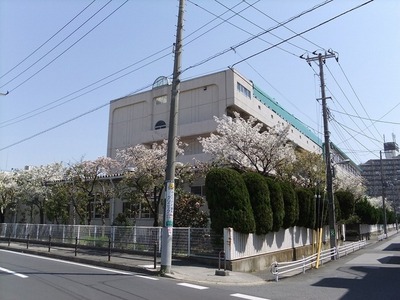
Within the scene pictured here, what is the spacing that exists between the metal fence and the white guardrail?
2.61m

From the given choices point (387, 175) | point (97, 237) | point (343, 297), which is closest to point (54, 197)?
point (97, 237)

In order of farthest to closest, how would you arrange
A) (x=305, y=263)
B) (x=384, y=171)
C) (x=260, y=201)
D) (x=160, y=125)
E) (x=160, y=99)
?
1. (x=384, y=171)
2. (x=160, y=99)
3. (x=160, y=125)
4. (x=260, y=201)
5. (x=305, y=263)

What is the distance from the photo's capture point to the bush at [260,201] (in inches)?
630

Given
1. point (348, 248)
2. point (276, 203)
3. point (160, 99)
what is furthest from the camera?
point (160, 99)

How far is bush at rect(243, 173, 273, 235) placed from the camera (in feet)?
52.5

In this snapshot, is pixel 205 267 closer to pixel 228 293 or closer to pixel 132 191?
pixel 228 293

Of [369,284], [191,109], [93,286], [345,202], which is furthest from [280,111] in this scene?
[93,286]

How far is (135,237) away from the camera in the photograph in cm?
1877

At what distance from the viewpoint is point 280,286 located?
11.6m

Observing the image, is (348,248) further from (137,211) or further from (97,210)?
(97,210)

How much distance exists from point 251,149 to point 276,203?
6.08 m

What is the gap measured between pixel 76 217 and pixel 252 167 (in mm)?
16361

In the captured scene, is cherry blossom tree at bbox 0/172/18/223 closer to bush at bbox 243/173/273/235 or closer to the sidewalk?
the sidewalk

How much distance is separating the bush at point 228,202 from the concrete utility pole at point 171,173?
238cm
